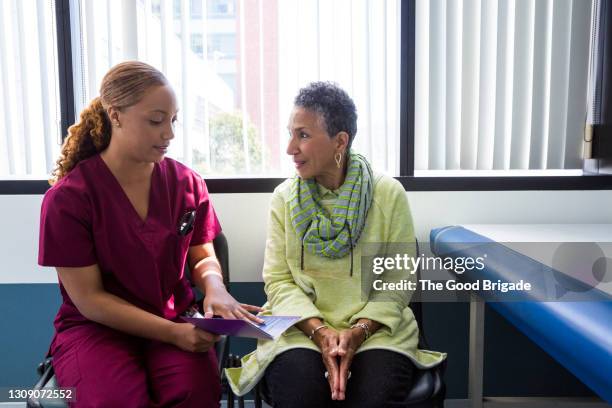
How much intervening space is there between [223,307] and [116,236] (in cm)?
37

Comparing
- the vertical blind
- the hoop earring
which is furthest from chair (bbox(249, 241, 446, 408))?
the vertical blind

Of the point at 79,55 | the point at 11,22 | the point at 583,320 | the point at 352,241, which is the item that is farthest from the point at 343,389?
the point at 11,22

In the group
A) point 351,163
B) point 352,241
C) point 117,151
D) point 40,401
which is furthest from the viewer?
point 351,163

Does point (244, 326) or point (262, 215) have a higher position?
point (262, 215)

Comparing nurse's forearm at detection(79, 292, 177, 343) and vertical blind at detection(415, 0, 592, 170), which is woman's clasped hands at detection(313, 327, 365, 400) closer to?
nurse's forearm at detection(79, 292, 177, 343)

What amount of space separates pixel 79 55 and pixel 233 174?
2.62 ft

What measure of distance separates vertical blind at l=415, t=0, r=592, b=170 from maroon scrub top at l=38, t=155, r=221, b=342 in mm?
1125

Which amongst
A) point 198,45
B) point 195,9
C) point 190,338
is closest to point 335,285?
point 190,338

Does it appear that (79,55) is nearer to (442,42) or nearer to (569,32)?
(442,42)

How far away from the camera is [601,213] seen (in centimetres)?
218

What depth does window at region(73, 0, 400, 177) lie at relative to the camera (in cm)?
213

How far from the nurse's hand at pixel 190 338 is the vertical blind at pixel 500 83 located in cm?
121

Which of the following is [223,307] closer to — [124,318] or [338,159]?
[124,318]

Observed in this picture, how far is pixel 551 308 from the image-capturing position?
1226 millimetres
